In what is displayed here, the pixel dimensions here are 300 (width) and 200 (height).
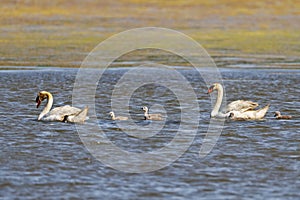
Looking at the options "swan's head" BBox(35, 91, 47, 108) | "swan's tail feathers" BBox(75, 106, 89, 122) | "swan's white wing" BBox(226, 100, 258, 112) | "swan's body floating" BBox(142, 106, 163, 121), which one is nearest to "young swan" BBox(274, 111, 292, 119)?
"swan's white wing" BBox(226, 100, 258, 112)

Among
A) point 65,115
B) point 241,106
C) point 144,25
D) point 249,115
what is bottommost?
point 65,115

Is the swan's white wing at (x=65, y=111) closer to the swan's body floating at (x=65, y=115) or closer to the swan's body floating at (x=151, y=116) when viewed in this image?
the swan's body floating at (x=65, y=115)

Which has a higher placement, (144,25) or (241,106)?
(144,25)

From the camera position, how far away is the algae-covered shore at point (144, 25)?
26094mm

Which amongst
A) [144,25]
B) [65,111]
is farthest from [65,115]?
[144,25]

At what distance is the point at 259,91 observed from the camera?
1728 cm

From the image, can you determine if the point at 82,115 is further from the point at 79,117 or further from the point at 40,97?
the point at 40,97

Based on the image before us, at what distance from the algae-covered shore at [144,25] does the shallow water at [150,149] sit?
28.1 ft

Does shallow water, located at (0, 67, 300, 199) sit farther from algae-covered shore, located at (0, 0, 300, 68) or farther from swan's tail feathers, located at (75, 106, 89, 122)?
algae-covered shore, located at (0, 0, 300, 68)

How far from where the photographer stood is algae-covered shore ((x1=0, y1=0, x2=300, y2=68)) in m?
26.1

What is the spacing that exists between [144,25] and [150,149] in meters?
26.6

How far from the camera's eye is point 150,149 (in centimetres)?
1081

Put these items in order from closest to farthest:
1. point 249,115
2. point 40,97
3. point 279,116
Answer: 1. point 279,116
2. point 249,115
3. point 40,97

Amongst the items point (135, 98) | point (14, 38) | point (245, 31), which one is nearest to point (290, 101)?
point (135, 98)
